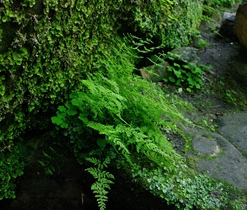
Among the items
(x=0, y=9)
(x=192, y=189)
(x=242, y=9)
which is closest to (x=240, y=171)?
(x=192, y=189)

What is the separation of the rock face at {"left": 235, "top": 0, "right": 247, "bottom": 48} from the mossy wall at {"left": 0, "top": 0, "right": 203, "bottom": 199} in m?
2.82

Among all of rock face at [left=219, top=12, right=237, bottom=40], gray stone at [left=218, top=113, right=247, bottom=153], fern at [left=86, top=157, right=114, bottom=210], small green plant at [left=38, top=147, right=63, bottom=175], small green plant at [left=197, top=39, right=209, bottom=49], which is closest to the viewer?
fern at [left=86, top=157, right=114, bottom=210]

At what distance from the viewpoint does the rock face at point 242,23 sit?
6.03m

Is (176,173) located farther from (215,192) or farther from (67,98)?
(67,98)

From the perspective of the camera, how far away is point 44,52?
122 inches

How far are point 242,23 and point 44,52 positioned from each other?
455cm

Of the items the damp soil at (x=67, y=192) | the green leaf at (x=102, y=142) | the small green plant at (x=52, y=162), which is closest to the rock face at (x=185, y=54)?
the damp soil at (x=67, y=192)

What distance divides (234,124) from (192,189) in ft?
6.49

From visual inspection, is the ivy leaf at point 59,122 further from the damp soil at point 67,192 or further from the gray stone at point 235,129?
the gray stone at point 235,129

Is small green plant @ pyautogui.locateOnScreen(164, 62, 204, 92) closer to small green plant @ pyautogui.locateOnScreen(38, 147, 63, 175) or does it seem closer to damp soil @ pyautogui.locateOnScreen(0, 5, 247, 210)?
damp soil @ pyautogui.locateOnScreen(0, 5, 247, 210)

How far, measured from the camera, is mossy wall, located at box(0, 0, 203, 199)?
2777mm

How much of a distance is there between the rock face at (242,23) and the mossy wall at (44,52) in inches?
111

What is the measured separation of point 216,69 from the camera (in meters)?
6.04

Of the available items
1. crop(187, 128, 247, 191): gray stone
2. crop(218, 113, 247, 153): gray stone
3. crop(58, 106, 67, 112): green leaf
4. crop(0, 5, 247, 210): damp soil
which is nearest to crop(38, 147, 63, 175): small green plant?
crop(0, 5, 247, 210): damp soil
